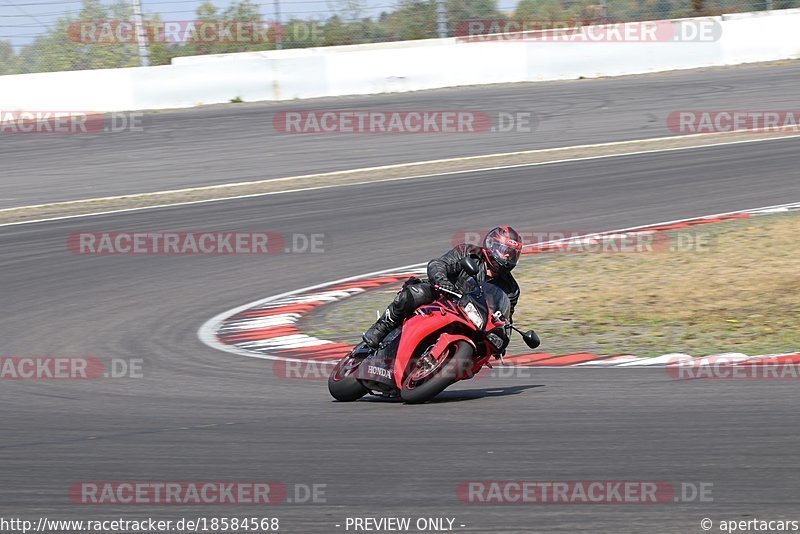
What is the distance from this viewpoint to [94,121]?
24.8 metres

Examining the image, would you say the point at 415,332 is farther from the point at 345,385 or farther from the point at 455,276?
the point at 345,385

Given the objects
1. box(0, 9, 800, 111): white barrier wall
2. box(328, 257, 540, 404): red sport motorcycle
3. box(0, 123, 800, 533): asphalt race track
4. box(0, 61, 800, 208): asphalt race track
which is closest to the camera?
box(0, 123, 800, 533): asphalt race track

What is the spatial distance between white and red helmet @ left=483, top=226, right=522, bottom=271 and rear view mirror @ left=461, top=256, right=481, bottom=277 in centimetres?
24

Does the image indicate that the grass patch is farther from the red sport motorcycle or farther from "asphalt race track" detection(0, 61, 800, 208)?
"asphalt race track" detection(0, 61, 800, 208)

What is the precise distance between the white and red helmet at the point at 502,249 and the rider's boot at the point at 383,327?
0.70m

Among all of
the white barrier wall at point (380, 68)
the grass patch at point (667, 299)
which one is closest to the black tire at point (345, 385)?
the grass patch at point (667, 299)

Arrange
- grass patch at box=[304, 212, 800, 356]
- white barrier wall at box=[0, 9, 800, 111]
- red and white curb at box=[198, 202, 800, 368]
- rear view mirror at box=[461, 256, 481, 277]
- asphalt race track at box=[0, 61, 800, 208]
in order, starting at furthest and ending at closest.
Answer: white barrier wall at box=[0, 9, 800, 111] → asphalt race track at box=[0, 61, 800, 208] → grass patch at box=[304, 212, 800, 356] → red and white curb at box=[198, 202, 800, 368] → rear view mirror at box=[461, 256, 481, 277]

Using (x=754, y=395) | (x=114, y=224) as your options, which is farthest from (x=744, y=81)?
(x=754, y=395)

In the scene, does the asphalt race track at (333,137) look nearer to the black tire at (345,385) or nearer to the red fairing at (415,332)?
the black tire at (345,385)

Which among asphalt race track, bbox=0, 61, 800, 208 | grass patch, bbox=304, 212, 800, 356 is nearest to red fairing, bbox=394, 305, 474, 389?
grass patch, bbox=304, 212, 800, 356

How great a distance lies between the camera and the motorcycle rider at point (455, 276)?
7.51 meters

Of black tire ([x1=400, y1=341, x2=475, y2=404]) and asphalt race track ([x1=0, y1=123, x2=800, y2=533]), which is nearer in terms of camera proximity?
asphalt race track ([x1=0, y1=123, x2=800, y2=533])

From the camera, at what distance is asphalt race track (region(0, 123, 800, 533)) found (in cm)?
529

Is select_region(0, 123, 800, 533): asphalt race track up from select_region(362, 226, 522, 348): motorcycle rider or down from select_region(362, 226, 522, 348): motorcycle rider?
down
